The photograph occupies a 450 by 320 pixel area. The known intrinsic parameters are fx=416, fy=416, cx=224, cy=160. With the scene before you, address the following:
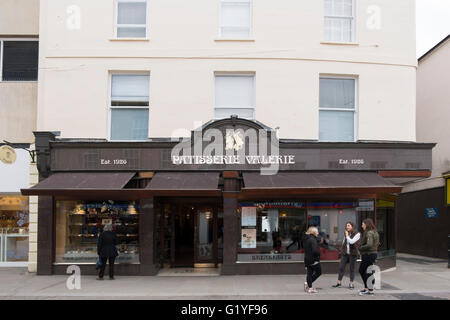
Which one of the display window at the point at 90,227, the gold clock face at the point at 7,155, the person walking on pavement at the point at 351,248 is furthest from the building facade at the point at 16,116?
the person walking on pavement at the point at 351,248

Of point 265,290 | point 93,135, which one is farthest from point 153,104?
point 265,290

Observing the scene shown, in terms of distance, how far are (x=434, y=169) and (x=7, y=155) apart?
17.7 m

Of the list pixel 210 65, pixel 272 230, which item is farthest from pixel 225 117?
pixel 272 230

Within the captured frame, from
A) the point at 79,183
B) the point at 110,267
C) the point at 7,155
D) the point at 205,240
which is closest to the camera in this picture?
the point at 110,267

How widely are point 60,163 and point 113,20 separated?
5.08 meters

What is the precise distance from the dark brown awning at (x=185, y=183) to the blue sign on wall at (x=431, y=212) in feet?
36.9

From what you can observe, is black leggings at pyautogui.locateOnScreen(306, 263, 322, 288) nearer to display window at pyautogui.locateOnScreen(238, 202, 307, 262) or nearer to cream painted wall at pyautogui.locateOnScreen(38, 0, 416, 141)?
display window at pyautogui.locateOnScreen(238, 202, 307, 262)

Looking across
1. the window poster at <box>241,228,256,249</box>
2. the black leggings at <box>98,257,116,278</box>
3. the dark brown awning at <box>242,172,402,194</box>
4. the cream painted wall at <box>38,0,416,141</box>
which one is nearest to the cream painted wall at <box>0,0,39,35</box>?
the cream painted wall at <box>38,0,416,141</box>

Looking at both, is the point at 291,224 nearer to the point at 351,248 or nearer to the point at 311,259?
the point at 351,248

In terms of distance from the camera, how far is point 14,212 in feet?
50.3

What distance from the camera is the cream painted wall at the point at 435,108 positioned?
18.2 metres

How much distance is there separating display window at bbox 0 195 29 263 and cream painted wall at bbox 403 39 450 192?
17.2m

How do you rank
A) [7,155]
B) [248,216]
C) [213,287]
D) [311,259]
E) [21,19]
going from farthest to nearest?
[21,19], [7,155], [248,216], [213,287], [311,259]

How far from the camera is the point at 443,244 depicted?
1802cm
